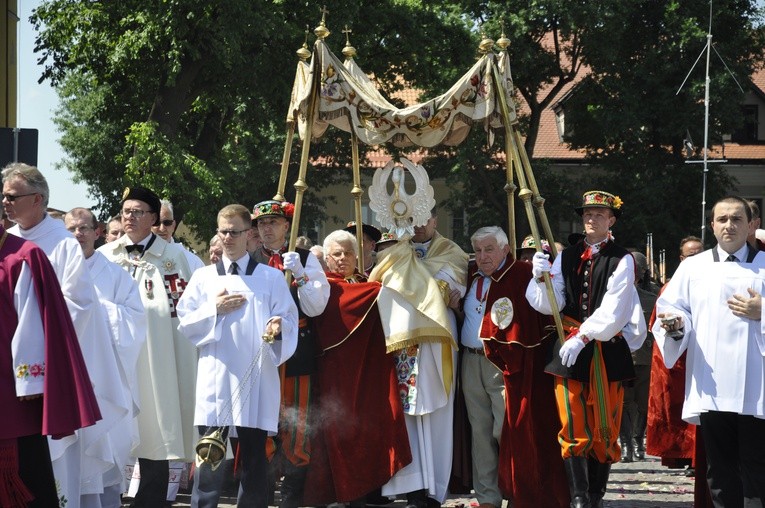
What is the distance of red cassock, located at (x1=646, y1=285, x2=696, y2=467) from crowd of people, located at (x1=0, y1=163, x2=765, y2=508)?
3 centimetres

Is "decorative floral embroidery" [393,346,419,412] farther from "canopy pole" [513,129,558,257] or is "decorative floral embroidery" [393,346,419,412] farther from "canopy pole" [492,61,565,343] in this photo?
Result: "canopy pole" [513,129,558,257]

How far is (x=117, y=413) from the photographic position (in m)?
7.01

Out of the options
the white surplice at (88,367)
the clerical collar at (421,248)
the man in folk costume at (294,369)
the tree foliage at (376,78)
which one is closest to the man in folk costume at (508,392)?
the clerical collar at (421,248)

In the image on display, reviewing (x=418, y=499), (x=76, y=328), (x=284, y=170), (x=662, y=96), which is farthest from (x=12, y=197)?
(x=662, y=96)

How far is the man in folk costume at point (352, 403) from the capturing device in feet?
26.8

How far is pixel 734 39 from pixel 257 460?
28.8m

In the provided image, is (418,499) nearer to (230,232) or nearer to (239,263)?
(239,263)

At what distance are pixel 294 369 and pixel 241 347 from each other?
0.99 m

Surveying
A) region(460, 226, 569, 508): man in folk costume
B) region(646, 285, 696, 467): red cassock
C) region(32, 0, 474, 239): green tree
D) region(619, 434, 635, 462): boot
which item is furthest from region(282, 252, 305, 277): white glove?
region(32, 0, 474, 239): green tree

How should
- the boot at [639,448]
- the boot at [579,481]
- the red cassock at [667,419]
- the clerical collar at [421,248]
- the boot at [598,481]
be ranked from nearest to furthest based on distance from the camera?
the boot at [579,481]
the boot at [598,481]
the clerical collar at [421,248]
the red cassock at [667,419]
the boot at [639,448]

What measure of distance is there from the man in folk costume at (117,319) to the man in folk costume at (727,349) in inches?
131

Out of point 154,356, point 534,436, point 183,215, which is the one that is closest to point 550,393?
point 534,436

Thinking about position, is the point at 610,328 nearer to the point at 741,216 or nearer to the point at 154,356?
the point at 741,216

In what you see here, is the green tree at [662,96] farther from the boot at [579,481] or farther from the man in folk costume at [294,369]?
the boot at [579,481]
